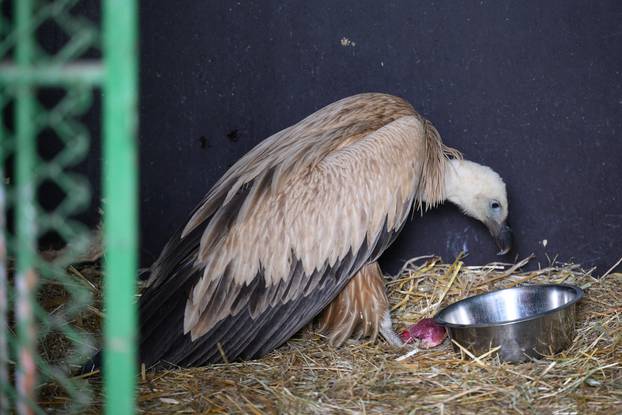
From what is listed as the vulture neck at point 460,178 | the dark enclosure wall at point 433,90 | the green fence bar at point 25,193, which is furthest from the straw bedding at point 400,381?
the green fence bar at point 25,193

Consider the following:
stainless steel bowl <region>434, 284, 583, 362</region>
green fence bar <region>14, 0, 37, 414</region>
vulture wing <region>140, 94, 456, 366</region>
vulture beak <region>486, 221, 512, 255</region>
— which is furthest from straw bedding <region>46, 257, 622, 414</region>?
green fence bar <region>14, 0, 37, 414</region>

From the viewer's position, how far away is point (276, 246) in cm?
428

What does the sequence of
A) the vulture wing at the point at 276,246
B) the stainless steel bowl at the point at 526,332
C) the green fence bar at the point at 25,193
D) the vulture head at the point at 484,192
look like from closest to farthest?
the green fence bar at the point at 25,193
the stainless steel bowl at the point at 526,332
the vulture wing at the point at 276,246
the vulture head at the point at 484,192

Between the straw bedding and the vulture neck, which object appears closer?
the straw bedding

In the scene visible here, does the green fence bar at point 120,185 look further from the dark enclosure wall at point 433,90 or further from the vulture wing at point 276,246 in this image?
the dark enclosure wall at point 433,90

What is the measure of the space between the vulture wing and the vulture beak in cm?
83

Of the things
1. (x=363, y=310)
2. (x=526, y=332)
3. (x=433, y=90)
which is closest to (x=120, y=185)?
(x=526, y=332)

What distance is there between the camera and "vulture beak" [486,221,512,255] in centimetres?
502

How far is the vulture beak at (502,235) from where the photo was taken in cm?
502

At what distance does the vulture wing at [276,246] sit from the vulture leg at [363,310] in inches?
7.5

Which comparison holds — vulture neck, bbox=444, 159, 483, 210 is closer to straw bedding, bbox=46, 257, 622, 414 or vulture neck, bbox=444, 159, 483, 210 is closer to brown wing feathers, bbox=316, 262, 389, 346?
brown wing feathers, bbox=316, 262, 389, 346

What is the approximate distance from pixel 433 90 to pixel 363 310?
160 cm

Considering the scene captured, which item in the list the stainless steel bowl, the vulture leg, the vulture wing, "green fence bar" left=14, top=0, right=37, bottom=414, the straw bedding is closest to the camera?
"green fence bar" left=14, top=0, right=37, bottom=414

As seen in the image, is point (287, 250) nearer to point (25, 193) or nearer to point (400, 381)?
point (400, 381)
